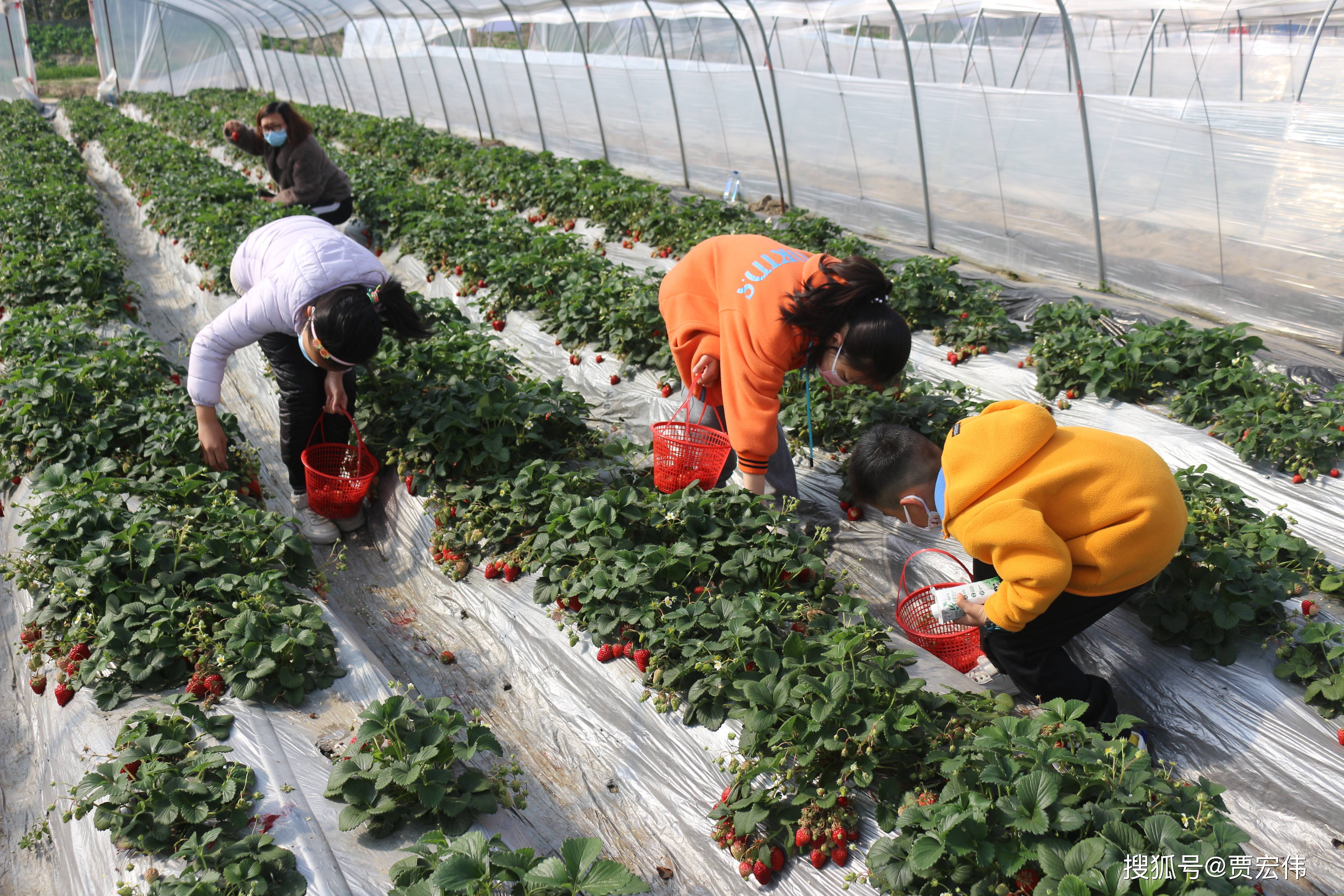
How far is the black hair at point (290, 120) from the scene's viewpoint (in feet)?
24.4

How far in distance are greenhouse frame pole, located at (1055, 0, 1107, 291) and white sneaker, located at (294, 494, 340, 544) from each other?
612cm

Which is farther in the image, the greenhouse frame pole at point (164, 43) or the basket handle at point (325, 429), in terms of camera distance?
the greenhouse frame pole at point (164, 43)

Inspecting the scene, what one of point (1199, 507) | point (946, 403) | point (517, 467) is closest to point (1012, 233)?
point (946, 403)

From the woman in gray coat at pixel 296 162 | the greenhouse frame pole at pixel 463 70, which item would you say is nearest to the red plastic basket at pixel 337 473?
the woman in gray coat at pixel 296 162

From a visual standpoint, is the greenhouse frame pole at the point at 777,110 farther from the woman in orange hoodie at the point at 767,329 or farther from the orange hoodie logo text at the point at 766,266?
the orange hoodie logo text at the point at 766,266

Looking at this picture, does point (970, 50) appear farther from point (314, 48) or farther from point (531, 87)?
point (314, 48)

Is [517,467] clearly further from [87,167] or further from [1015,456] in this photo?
[87,167]

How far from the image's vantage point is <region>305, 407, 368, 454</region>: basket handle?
3986mm

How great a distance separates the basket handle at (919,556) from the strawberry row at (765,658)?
272 millimetres

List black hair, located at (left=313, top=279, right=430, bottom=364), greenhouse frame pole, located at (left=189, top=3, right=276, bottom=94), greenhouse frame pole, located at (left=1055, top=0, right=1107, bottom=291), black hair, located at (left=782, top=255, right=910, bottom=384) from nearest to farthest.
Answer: black hair, located at (left=782, top=255, right=910, bottom=384), black hair, located at (left=313, top=279, right=430, bottom=364), greenhouse frame pole, located at (left=1055, top=0, right=1107, bottom=291), greenhouse frame pole, located at (left=189, top=3, right=276, bottom=94)

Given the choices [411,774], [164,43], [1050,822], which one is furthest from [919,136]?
[164,43]

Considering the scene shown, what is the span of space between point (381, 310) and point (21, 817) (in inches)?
89.8

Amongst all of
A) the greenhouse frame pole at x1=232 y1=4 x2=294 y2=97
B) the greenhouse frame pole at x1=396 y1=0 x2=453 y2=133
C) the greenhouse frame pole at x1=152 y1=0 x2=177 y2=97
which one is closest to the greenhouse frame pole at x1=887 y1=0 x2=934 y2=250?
the greenhouse frame pole at x1=396 y1=0 x2=453 y2=133

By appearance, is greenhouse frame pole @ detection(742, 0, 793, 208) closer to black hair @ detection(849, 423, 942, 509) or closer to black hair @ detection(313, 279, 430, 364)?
black hair @ detection(313, 279, 430, 364)
